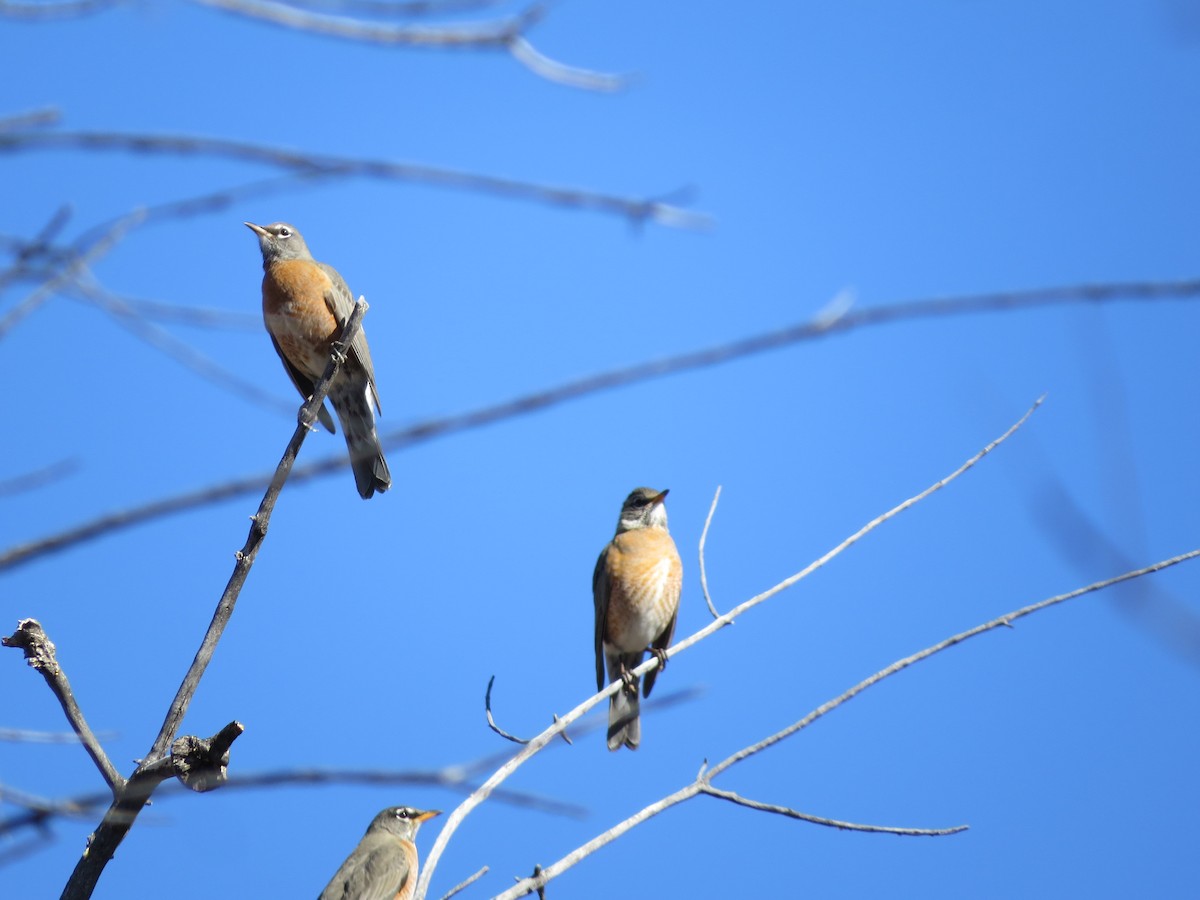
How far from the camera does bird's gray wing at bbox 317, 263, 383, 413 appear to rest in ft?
23.5

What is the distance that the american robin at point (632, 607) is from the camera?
7.77 m

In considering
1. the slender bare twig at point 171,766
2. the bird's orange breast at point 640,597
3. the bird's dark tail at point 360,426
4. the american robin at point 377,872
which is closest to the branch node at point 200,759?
the slender bare twig at point 171,766

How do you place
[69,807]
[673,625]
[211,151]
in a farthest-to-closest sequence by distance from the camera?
1. [673,625]
2. [211,151]
3. [69,807]

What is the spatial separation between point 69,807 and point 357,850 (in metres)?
5.79

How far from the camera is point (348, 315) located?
729cm

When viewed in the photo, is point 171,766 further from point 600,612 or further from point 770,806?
point 600,612

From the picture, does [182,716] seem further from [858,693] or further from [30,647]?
[858,693]

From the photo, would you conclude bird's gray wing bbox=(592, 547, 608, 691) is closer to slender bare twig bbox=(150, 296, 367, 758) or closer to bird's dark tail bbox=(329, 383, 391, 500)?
bird's dark tail bbox=(329, 383, 391, 500)

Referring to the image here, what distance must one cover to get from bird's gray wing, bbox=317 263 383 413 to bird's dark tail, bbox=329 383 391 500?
0.10 metres

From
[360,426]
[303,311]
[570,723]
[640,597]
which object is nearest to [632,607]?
[640,597]

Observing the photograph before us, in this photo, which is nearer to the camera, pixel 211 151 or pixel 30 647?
pixel 211 151

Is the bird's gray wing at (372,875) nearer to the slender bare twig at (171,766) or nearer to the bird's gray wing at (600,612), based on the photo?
the bird's gray wing at (600,612)

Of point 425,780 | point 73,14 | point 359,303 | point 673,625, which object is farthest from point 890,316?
point 673,625

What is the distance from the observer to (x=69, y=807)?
1.30 meters
